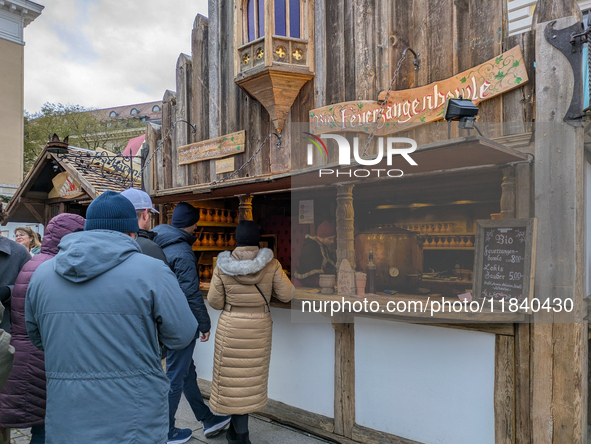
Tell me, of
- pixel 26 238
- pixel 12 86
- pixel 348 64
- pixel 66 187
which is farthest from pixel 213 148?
pixel 12 86

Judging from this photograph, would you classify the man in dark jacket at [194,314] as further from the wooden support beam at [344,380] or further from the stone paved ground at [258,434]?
the wooden support beam at [344,380]

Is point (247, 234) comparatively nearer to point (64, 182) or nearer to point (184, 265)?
point (184, 265)

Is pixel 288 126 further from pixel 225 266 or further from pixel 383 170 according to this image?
pixel 225 266

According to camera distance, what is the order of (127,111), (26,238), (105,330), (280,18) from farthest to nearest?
(127,111) < (26,238) < (280,18) < (105,330)

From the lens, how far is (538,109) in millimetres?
3502

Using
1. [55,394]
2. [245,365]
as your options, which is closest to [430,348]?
[245,365]

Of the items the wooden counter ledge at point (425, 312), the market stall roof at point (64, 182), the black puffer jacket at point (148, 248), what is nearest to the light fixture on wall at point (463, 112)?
the wooden counter ledge at point (425, 312)

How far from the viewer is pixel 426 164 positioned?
148 inches

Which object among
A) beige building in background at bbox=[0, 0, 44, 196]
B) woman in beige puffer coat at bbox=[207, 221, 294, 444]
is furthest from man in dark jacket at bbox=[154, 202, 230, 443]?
beige building in background at bbox=[0, 0, 44, 196]

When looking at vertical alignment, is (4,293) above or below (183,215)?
below

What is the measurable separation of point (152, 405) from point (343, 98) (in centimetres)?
392

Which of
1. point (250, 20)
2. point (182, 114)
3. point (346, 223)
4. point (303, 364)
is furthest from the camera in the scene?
point (182, 114)

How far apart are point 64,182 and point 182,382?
629 cm

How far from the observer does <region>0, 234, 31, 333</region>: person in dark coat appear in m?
3.23
